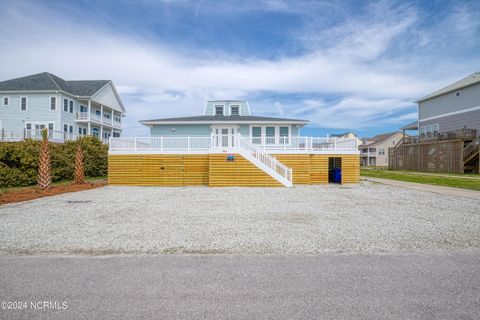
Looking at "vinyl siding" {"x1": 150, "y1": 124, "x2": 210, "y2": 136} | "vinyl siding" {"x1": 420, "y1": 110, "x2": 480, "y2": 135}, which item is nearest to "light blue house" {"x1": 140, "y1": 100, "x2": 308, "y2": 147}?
"vinyl siding" {"x1": 150, "y1": 124, "x2": 210, "y2": 136}

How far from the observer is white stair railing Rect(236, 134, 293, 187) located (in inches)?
546

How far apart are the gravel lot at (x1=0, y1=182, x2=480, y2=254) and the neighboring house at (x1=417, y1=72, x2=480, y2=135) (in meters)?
24.1

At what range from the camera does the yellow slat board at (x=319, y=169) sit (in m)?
15.6

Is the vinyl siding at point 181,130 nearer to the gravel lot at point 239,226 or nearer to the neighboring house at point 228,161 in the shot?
the neighboring house at point 228,161

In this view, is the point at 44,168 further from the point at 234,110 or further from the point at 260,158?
the point at 234,110

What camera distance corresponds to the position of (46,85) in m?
26.6

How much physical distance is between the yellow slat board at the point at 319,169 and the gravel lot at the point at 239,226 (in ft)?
20.2

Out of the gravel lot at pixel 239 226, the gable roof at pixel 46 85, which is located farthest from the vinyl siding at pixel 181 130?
the gable roof at pixel 46 85

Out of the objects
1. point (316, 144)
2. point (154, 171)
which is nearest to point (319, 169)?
point (316, 144)

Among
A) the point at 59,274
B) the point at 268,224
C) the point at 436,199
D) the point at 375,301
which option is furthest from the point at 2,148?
the point at 436,199

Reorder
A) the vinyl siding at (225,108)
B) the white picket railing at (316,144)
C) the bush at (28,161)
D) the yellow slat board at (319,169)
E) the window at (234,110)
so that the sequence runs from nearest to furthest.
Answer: the bush at (28,161) → the white picket railing at (316,144) → the yellow slat board at (319,169) → the vinyl siding at (225,108) → the window at (234,110)

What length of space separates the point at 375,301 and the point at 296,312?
1.05 m

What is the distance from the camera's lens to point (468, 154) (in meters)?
23.9

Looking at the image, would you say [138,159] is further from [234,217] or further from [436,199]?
[436,199]
